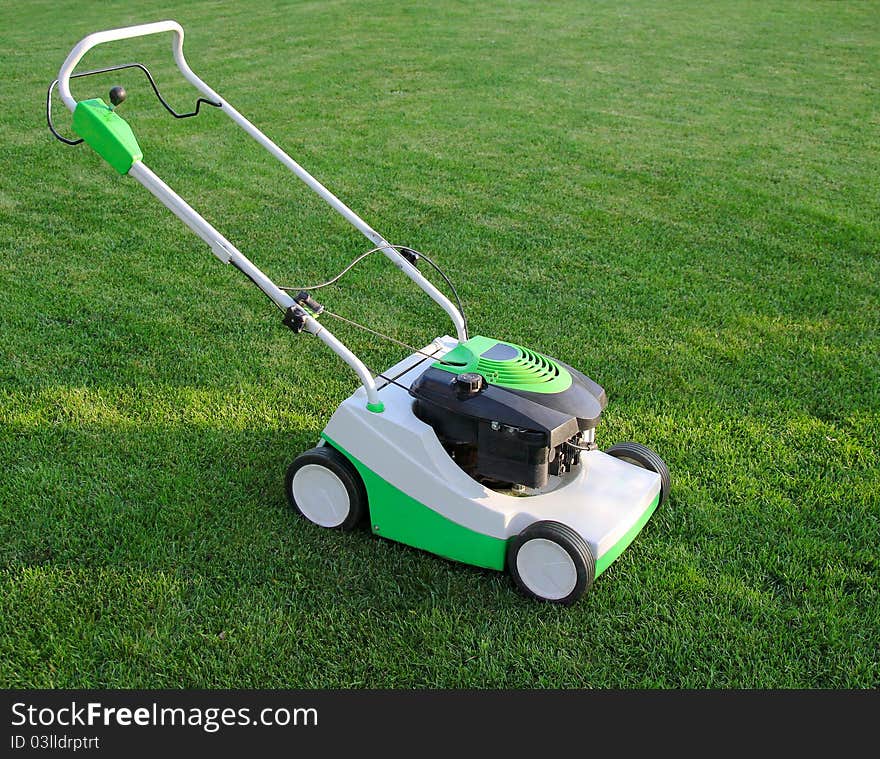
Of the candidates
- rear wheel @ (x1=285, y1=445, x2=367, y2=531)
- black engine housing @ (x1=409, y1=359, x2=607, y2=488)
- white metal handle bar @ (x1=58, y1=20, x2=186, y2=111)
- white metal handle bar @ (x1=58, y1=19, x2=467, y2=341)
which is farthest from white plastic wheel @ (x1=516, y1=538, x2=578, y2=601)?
white metal handle bar @ (x1=58, y1=20, x2=186, y2=111)

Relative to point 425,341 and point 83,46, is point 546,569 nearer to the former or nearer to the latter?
point 425,341

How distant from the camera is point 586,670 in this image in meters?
2.67

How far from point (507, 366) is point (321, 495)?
2.61 feet

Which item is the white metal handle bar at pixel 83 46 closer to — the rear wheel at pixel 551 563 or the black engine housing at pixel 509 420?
the black engine housing at pixel 509 420

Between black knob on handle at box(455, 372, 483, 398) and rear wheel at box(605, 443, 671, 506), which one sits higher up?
black knob on handle at box(455, 372, 483, 398)

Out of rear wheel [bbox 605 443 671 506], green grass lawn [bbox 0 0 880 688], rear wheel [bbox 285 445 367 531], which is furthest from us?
rear wheel [bbox 605 443 671 506]

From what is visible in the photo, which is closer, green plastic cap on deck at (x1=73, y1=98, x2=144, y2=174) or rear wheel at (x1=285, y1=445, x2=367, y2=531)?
green plastic cap on deck at (x1=73, y1=98, x2=144, y2=174)

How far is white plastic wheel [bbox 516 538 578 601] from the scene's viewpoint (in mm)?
2818

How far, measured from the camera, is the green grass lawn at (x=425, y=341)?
2.78 metres

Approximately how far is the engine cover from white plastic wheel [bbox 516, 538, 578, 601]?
20cm

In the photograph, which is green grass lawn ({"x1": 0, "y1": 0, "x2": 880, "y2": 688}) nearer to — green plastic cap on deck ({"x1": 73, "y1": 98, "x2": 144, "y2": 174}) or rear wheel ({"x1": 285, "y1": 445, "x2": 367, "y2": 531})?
rear wheel ({"x1": 285, "y1": 445, "x2": 367, "y2": 531})

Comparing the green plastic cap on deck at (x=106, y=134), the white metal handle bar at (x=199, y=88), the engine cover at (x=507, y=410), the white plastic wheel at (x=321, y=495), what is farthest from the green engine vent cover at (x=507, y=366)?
the green plastic cap on deck at (x=106, y=134)

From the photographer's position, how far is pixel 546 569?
2859mm

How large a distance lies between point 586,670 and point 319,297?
9.59 ft
